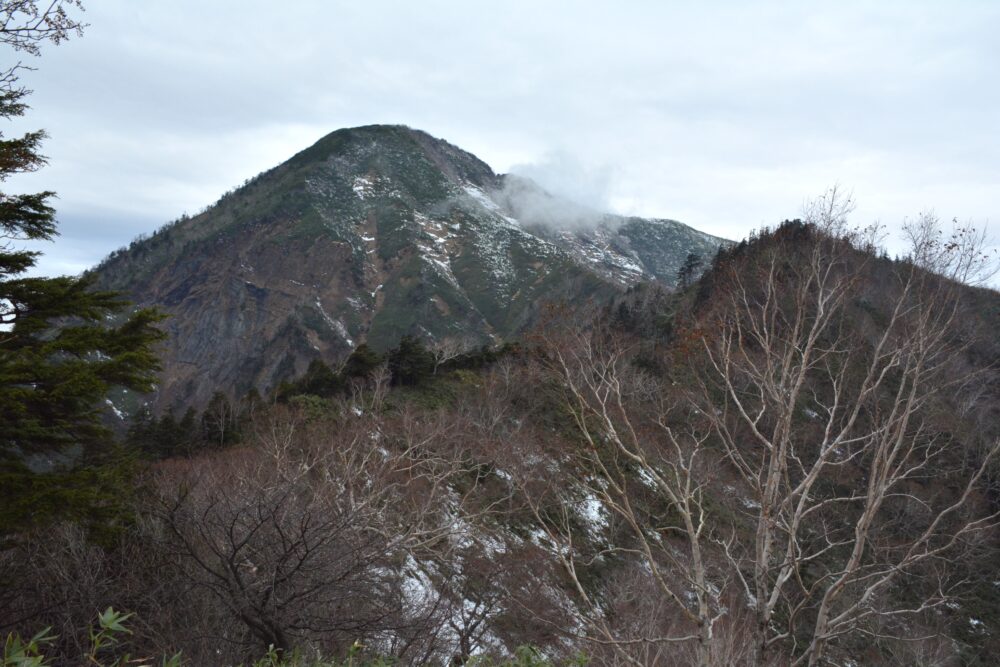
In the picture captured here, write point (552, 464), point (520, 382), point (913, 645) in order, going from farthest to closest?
point (520, 382)
point (552, 464)
point (913, 645)

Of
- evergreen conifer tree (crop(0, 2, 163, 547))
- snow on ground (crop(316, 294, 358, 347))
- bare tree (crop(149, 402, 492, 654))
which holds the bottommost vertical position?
snow on ground (crop(316, 294, 358, 347))

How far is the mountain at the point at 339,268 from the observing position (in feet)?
436

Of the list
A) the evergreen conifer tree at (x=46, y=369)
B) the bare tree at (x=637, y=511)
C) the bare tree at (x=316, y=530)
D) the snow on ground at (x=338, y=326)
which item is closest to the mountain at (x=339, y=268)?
the snow on ground at (x=338, y=326)

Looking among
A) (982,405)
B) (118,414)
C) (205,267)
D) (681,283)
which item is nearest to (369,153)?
(205,267)

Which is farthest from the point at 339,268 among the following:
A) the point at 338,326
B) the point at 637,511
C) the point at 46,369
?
the point at 46,369

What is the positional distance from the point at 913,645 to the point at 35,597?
22.7 metres

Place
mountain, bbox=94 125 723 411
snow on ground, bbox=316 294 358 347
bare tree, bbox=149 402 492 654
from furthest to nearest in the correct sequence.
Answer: mountain, bbox=94 125 723 411 < snow on ground, bbox=316 294 358 347 < bare tree, bbox=149 402 492 654

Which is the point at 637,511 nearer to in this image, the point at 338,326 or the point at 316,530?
the point at 316,530

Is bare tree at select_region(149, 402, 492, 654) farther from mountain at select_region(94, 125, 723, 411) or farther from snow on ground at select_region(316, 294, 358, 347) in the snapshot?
snow on ground at select_region(316, 294, 358, 347)

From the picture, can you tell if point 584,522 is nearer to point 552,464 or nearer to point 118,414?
point 552,464

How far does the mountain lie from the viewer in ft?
436

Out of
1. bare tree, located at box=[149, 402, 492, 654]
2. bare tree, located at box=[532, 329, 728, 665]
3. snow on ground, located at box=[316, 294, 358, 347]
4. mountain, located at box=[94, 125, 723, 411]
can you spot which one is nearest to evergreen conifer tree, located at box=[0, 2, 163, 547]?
bare tree, located at box=[149, 402, 492, 654]

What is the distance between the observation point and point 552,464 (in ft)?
76.2

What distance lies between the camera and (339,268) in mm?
148750
